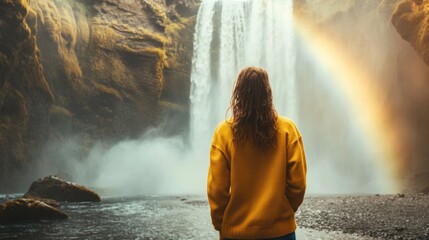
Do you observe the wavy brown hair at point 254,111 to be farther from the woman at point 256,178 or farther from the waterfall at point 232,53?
the waterfall at point 232,53

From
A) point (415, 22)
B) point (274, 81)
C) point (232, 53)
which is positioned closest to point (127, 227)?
point (415, 22)

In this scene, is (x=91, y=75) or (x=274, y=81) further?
(x=274, y=81)

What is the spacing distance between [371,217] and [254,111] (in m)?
11.3

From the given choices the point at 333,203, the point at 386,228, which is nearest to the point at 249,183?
the point at 386,228

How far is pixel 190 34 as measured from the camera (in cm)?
4319

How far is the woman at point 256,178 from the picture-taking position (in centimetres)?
301

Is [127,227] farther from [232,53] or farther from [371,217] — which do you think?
[232,53]

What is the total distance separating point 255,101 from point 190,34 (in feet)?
135

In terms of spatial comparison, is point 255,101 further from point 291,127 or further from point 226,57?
point 226,57

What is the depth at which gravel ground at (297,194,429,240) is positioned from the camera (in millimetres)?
10452

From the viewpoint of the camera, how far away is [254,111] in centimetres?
314

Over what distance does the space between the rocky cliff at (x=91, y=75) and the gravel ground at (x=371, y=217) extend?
21.8 meters

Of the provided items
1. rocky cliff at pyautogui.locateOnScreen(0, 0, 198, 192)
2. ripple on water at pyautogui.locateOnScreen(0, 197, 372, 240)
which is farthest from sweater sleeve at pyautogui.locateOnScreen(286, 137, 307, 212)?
rocky cliff at pyautogui.locateOnScreen(0, 0, 198, 192)

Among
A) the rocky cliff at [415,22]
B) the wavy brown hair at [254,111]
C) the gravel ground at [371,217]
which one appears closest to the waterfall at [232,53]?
the rocky cliff at [415,22]
